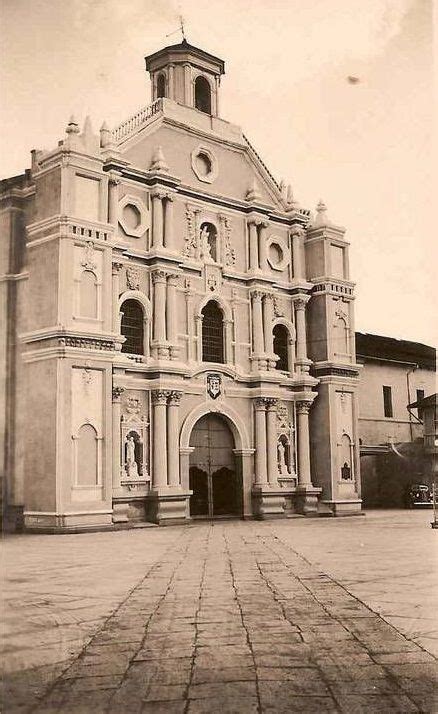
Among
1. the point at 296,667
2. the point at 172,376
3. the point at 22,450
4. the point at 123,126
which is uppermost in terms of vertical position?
the point at 123,126

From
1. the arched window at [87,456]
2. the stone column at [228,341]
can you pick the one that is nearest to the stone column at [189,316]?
the stone column at [228,341]

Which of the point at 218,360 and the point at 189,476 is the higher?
the point at 218,360

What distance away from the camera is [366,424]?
2602 cm

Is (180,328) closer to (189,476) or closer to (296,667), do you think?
(189,476)

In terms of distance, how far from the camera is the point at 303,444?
2031 centimetres

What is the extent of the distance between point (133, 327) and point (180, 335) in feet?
3.82

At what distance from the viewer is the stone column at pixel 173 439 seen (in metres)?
17.3

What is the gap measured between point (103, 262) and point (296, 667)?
1238 cm

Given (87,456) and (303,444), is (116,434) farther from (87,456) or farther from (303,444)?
(303,444)

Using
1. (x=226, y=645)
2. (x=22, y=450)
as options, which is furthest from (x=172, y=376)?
(x=226, y=645)

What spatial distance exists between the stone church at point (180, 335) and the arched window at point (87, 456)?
3cm

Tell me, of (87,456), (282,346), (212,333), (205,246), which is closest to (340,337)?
(282,346)

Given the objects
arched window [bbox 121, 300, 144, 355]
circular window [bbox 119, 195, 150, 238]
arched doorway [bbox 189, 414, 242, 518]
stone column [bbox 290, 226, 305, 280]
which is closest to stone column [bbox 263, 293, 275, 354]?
stone column [bbox 290, 226, 305, 280]

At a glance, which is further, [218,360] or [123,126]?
[218,360]
